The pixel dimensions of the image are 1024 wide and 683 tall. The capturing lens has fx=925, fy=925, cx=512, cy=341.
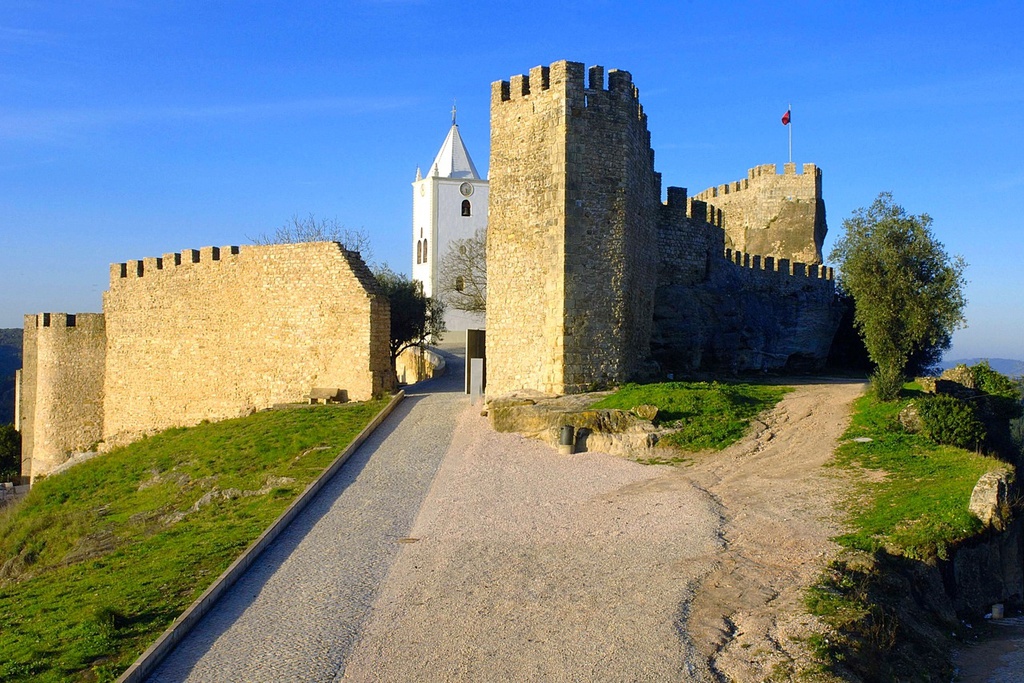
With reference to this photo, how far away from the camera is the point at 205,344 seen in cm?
2603

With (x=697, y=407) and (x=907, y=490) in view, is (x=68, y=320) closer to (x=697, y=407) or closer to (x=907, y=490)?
(x=697, y=407)

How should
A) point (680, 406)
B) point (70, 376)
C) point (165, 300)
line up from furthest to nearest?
1. point (70, 376)
2. point (165, 300)
3. point (680, 406)

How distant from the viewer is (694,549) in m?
11.0

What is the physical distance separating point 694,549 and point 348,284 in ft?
47.0

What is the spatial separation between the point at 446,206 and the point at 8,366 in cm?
7536

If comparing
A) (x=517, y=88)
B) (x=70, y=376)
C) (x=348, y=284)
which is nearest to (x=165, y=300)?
(x=70, y=376)

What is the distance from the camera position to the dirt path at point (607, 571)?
→ 8250 mm

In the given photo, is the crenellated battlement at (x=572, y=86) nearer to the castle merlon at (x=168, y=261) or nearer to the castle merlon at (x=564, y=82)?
the castle merlon at (x=564, y=82)

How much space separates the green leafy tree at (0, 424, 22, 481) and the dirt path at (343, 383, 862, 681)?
1166 inches

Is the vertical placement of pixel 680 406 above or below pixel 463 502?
above

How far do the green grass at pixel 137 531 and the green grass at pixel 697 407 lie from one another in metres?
5.83

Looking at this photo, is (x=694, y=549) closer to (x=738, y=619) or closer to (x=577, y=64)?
(x=738, y=619)

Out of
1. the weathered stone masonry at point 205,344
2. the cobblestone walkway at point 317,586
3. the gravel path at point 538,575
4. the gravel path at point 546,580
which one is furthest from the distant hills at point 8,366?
the gravel path at point 546,580

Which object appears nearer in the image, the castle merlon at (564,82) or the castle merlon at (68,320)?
the castle merlon at (564,82)
